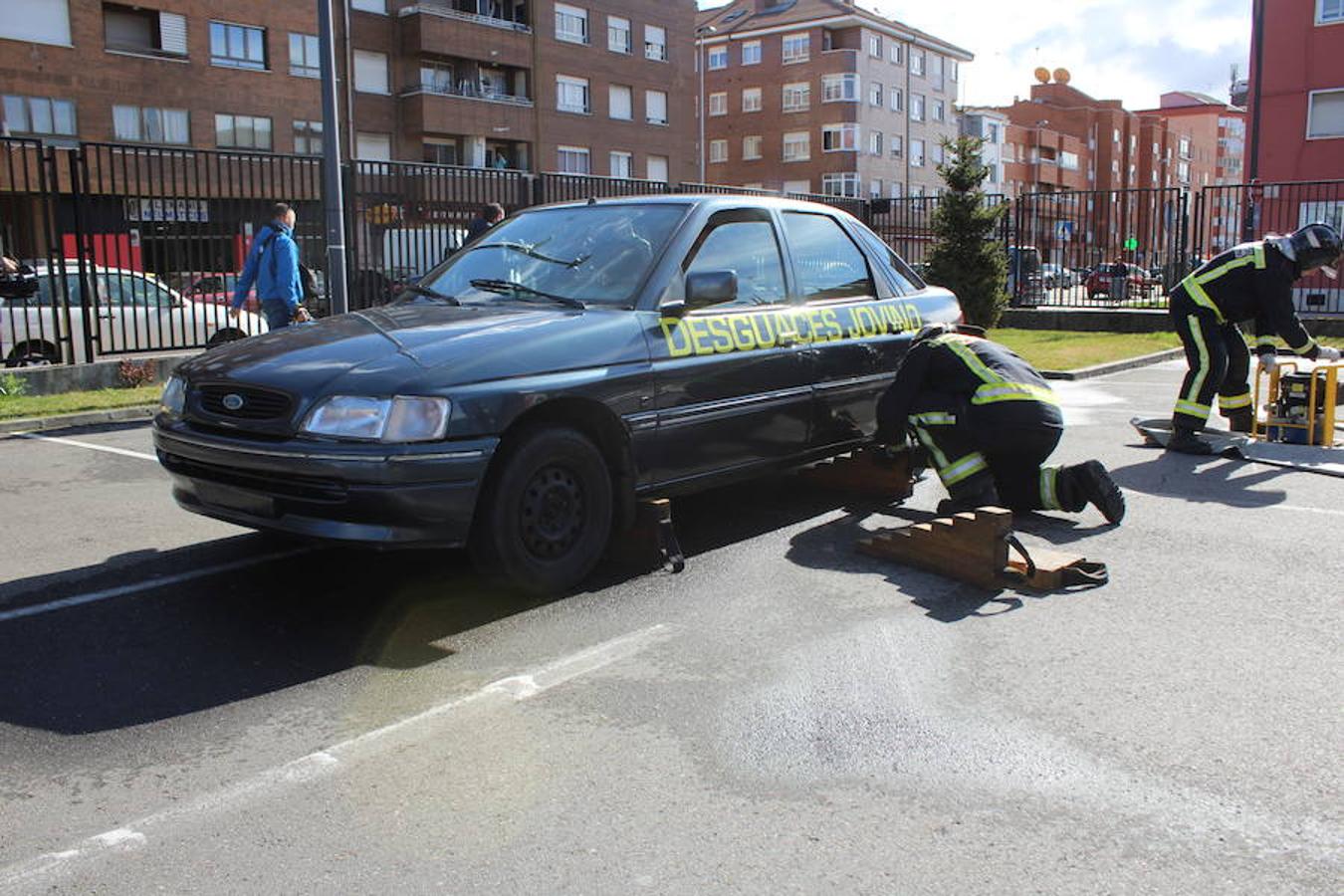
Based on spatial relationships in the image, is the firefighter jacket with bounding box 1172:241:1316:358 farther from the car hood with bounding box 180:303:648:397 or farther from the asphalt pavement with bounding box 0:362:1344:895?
the car hood with bounding box 180:303:648:397

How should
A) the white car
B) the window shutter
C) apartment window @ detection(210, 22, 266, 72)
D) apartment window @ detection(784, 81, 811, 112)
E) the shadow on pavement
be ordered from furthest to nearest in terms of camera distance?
1. apartment window @ detection(784, 81, 811, 112)
2. apartment window @ detection(210, 22, 266, 72)
3. the window shutter
4. the white car
5. the shadow on pavement

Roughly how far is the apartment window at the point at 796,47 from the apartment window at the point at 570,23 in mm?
21923

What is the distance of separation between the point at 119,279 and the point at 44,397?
6.67 ft

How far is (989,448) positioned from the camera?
5.98 meters

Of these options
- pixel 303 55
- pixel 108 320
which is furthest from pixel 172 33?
pixel 108 320

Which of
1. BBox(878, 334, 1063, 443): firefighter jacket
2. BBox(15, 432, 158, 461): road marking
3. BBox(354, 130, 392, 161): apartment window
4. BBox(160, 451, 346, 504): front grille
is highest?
BBox(354, 130, 392, 161): apartment window

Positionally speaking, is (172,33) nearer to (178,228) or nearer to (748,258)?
(178,228)

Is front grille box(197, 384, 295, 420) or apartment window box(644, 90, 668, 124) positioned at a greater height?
apartment window box(644, 90, 668, 124)

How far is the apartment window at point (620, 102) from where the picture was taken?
52094mm

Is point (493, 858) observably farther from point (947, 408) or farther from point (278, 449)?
point (947, 408)

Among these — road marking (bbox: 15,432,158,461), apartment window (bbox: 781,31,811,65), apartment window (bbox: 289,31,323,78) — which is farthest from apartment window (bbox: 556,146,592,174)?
road marking (bbox: 15,432,158,461)

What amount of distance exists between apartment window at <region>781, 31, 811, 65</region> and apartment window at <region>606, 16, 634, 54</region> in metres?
19.2

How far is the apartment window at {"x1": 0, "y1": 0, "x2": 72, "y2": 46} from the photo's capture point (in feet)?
110

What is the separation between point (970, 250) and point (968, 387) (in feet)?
43.3
